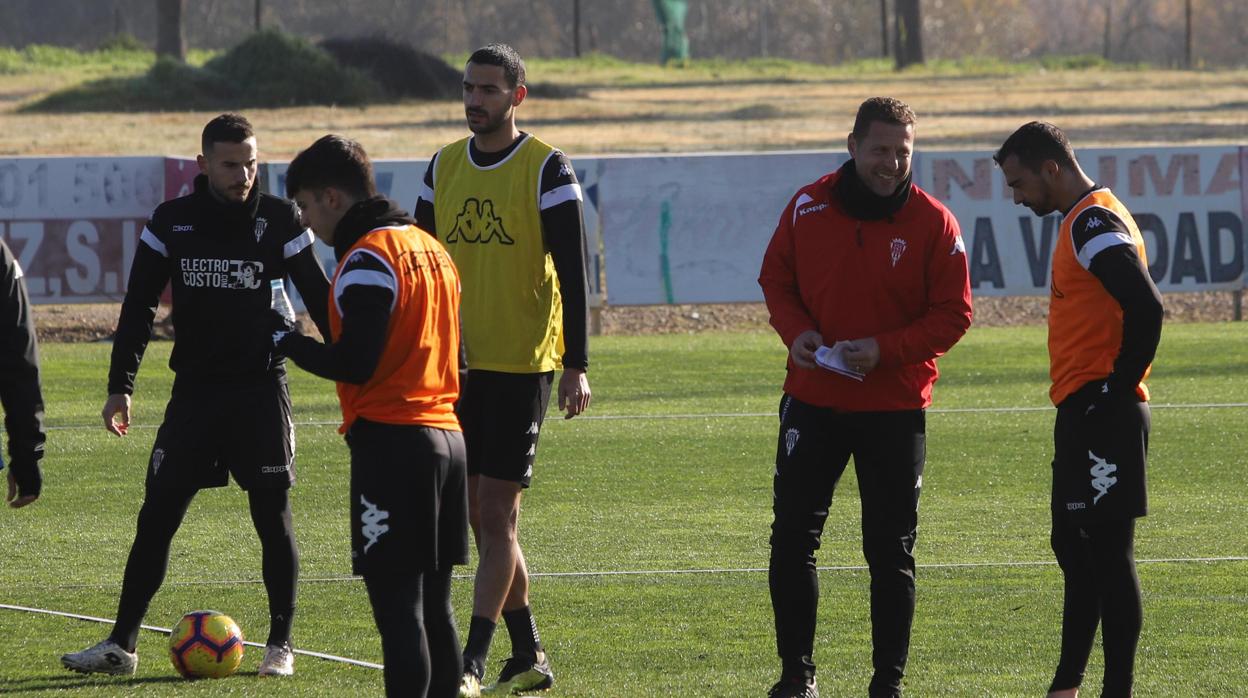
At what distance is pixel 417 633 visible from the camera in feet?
15.5

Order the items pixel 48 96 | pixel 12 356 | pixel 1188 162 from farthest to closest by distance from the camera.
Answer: pixel 48 96
pixel 1188 162
pixel 12 356

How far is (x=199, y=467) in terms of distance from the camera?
5984 millimetres

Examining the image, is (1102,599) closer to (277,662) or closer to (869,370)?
(869,370)

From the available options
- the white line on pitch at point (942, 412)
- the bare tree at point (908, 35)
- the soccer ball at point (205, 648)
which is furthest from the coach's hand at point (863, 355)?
the bare tree at point (908, 35)

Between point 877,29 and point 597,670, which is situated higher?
point 877,29

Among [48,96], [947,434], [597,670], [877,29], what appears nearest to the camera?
[597,670]

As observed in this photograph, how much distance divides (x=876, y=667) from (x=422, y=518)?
1.63 m

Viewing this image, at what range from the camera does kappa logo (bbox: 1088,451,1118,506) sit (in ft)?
17.3

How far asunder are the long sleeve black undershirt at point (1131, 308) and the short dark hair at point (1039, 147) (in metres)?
0.35

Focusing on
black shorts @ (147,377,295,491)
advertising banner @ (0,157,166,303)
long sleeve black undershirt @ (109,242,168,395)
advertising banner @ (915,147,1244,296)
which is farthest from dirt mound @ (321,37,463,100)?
black shorts @ (147,377,295,491)

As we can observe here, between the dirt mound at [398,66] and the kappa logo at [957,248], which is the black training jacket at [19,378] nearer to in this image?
the kappa logo at [957,248]

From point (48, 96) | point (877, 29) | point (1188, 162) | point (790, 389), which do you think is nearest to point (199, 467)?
point (790, 389)

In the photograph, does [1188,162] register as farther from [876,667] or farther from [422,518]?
[422,518]

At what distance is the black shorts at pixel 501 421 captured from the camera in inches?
225
